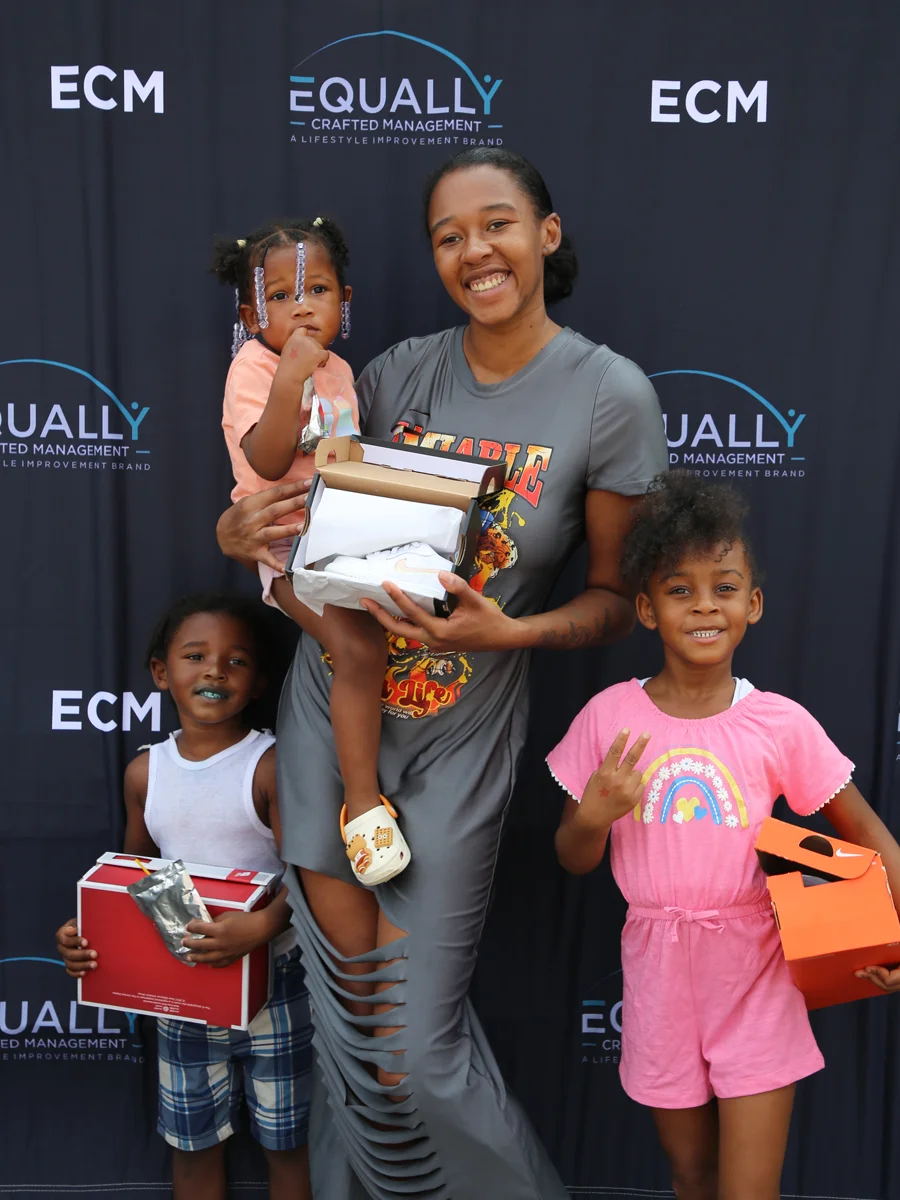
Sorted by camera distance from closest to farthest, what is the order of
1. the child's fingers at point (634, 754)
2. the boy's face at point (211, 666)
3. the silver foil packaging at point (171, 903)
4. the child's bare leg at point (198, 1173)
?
1. the child's fingers at point (634, 754)
2. the silver foil packaging at point (171, 903)
3. the boy's face at point (211, 666)
4. the child's bare leg at point (198, 1173)

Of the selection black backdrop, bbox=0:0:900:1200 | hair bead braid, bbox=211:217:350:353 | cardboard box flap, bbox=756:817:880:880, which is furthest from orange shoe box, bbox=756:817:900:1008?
hair bead braid, bbox=211:217:350:353

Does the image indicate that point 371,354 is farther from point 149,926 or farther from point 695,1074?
point 695,1074

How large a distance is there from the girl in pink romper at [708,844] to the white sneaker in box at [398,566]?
491 millimetres

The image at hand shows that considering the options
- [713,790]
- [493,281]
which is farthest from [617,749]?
[493,281]

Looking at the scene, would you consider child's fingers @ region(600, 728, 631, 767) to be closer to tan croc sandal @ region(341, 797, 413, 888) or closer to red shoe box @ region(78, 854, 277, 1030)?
tan croc sandal @ region(341, 797, 413, 888)

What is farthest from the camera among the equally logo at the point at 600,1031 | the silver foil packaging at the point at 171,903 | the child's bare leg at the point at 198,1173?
the equally logo at the point at 600,1031

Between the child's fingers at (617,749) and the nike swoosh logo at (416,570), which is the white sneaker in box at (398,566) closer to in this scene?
the nike swoosh logo at (416,570)

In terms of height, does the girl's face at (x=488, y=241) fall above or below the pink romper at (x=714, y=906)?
above

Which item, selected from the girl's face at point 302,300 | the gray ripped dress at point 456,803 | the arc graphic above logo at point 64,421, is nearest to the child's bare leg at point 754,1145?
the gray ripped dress at point 456,803

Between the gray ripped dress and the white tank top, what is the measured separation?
1.06 ft

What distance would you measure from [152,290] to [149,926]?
1.54 m

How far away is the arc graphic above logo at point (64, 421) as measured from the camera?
2725mm

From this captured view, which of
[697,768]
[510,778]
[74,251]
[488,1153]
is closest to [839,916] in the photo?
[697,768]

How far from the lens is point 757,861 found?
2051 mm
